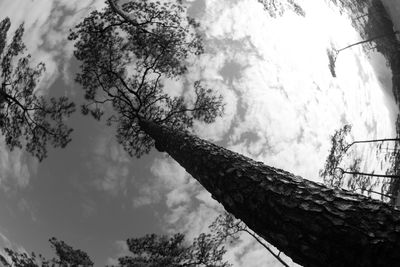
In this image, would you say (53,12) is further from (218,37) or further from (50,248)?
(50,248)

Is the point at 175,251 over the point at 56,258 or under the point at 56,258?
over

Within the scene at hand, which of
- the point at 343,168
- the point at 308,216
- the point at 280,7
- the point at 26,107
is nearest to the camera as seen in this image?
the point at 308,216

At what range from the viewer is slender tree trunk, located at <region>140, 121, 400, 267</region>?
1.85 metres

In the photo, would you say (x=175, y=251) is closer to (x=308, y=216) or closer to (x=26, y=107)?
(x=26, y=107)

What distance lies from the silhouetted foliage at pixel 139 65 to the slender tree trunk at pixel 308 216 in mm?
2717

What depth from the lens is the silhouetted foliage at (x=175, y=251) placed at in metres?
→ 5.33

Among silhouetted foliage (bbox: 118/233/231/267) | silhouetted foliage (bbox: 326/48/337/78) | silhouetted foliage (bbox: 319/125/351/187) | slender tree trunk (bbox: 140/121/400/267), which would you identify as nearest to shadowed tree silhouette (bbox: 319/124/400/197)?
silhouetted foliage (bbox: 319/125/351/187)

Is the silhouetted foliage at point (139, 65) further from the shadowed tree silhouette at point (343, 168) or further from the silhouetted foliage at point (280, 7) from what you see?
the shadowed tree silhouette at point (343, 168)

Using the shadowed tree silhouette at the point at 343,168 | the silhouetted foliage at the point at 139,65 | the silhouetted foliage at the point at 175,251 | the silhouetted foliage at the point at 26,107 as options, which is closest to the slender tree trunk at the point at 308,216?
the silhouetted foliage at the point at 175,251

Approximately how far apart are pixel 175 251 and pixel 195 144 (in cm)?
213

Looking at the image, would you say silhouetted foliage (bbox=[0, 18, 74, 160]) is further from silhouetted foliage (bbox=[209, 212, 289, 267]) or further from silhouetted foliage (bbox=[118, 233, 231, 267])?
silhouetted foliage (bbox=[209, 212, 289, 267])

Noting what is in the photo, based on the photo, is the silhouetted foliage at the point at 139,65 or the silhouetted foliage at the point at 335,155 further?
the silhouetted foliage at the point at 335,155

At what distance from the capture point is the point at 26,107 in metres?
6.09

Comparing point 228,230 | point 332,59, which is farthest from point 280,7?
point 228,230
